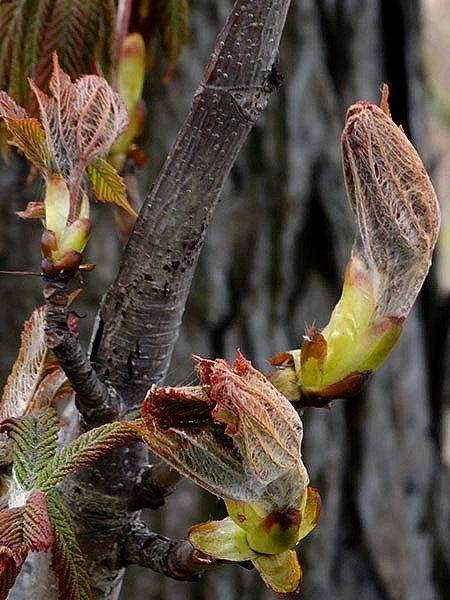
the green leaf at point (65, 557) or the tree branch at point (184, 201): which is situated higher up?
the tree branch at point (184, 201)

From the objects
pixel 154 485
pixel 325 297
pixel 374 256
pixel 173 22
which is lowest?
pixel 325 297

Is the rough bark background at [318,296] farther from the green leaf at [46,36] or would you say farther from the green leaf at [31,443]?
the green leaf at [31,443]

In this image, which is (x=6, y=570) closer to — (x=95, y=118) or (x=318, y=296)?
(x=95, y=118)

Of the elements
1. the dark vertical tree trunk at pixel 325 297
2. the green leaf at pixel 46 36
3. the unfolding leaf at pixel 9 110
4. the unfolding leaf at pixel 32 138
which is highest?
the green leaf at pixel 46 36

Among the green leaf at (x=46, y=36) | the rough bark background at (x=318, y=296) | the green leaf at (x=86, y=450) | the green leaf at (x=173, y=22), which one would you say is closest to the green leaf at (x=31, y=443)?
the green leaf at (x=86, y=450)

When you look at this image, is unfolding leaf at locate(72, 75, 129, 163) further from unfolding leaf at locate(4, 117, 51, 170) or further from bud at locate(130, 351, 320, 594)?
bud at locate(130, 351, 320, 594)

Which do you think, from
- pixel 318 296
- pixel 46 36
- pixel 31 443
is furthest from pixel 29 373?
pixel 318 296
